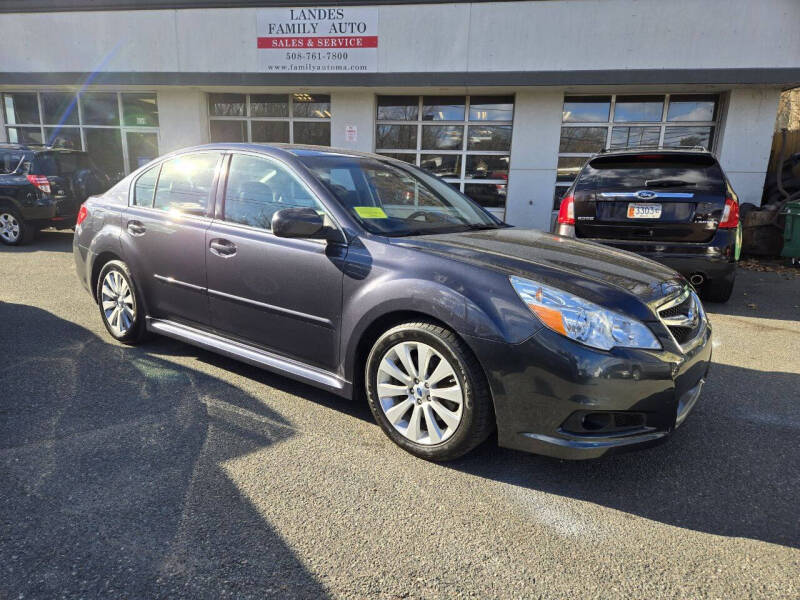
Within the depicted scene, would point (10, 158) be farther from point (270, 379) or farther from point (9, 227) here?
point (270, 379)

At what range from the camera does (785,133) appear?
438 inches

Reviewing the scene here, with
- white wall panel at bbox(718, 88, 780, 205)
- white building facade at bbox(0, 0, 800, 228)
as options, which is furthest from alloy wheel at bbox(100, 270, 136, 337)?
white wall panel at bbox(718, 88, 780, 205)

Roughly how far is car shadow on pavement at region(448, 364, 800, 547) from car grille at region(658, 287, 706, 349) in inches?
25.4

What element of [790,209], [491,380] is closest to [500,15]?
[790,209]

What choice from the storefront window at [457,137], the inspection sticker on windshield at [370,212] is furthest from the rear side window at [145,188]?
the storefront window at [457,137]

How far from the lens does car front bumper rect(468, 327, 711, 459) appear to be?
7.83 ft

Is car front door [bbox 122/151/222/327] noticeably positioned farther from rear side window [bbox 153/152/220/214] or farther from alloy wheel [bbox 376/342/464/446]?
alloy wheel [bbox 376/342/464/446]

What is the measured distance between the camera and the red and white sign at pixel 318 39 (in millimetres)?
11312

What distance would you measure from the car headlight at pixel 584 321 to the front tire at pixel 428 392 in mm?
402

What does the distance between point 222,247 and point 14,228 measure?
8333 millimetres

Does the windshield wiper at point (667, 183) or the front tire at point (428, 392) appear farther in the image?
the windshield wiper at point (667, 183)

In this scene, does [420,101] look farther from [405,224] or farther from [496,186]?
[405,224]

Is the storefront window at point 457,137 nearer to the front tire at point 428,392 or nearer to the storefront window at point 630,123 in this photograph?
the storefront window at point 630,123

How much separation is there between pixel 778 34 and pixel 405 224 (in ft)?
33.9
